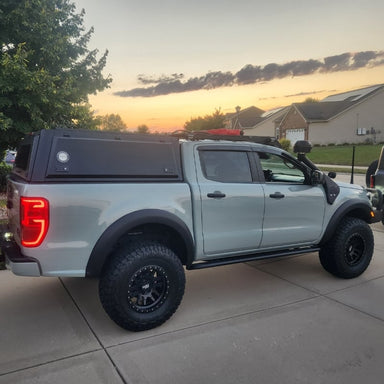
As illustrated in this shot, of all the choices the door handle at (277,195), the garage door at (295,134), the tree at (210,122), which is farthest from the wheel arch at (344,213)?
the tree at (210,122)

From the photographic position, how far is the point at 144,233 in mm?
3666

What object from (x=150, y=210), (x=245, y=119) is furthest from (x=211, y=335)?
(x=245, y=119)

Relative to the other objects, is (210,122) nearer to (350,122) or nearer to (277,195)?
(350,122)

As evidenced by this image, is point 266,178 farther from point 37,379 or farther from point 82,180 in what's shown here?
point 37,379

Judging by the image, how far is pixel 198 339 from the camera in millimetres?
3285

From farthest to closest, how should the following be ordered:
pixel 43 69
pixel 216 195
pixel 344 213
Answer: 1. pixel 43 69
2. pixel 344 213
3. pixel 216 195

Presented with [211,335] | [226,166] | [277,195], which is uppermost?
[226,166]

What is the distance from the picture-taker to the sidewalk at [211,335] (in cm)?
280

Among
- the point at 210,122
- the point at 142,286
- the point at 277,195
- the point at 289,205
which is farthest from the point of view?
the point at 210,122

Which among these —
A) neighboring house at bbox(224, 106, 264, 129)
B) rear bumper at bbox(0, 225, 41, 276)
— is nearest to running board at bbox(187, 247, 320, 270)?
rear bumper at bbox(0, 225, 41, 276)

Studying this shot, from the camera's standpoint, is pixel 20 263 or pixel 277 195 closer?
pixel 20 263

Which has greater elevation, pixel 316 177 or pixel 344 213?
pixel 316 177

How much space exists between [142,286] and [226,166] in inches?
61.6

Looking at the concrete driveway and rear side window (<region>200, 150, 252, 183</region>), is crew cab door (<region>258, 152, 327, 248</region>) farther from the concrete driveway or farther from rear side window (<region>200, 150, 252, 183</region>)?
the concrete driveway
